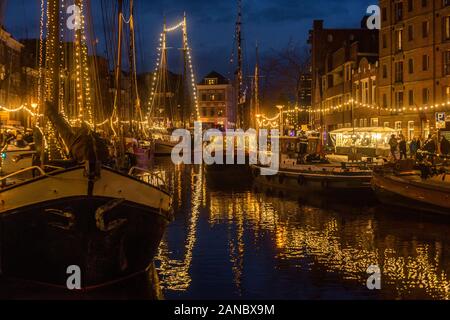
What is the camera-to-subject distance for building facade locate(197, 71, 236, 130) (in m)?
140

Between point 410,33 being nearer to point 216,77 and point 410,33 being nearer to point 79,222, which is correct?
point 79,222

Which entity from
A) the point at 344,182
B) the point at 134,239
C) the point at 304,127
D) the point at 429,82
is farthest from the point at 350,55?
the point at 134,239

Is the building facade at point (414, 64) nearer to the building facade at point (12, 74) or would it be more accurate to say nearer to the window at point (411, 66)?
the window at point (411, 66)

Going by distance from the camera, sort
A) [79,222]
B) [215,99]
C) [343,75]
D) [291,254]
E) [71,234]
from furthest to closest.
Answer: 1. [215,99]
2. [343,75]
3. [291,254]
4. [71,234]
5. [79,222]

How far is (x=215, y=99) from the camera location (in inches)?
5492

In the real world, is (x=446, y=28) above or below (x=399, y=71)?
above

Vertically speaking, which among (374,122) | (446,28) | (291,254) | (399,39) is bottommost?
(291,254)

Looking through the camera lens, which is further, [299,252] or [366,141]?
[366,141]

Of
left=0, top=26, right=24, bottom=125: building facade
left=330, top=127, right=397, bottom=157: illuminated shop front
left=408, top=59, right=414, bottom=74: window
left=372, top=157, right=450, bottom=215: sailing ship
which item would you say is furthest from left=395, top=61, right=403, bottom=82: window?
left=0, top=26, right=24, bottom=125: building facade

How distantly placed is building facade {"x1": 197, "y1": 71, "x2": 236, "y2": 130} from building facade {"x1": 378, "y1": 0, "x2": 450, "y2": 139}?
78.5 metres

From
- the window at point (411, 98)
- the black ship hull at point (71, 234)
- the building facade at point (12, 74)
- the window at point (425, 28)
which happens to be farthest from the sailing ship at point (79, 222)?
the building facade at point (12, 74)

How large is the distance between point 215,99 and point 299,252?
121887 mm

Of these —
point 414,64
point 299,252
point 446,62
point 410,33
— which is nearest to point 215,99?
point 410,33
